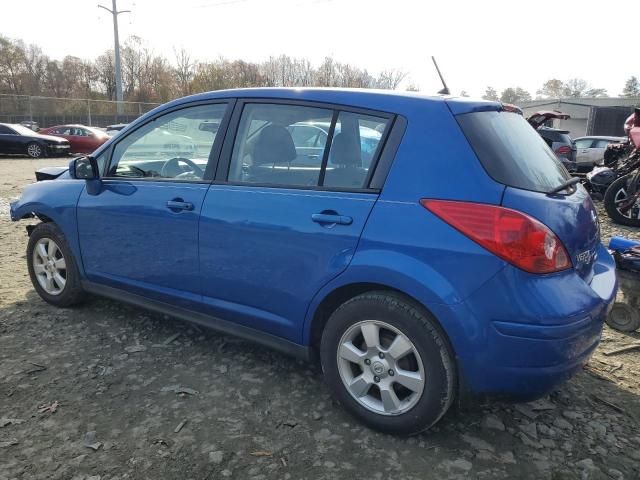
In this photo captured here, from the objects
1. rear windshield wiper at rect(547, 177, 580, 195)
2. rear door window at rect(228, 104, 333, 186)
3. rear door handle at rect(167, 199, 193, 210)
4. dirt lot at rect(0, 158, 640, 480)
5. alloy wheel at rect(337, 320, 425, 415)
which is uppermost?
rear door window at rect(228, 104, 333, 186)

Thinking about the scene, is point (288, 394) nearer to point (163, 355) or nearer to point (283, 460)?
point (283, 460)

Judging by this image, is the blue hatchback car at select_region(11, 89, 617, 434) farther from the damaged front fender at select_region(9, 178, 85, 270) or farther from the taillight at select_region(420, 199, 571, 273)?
the damaged front fender at select_region(9, 178, 85, 270)

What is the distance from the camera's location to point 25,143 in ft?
61.9

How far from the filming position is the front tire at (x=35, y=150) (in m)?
18.9

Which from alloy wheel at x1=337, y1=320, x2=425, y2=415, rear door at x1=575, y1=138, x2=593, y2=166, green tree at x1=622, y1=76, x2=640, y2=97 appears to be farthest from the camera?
green tree at x1=622, y1=76, x2=640, y2=97

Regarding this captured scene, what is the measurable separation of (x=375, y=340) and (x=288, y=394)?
0.75 metres

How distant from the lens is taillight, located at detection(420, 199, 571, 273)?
2.19 metres

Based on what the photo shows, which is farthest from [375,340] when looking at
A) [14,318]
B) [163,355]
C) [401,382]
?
[14,318]

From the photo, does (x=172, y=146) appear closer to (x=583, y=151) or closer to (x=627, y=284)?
(x=627, y=284)

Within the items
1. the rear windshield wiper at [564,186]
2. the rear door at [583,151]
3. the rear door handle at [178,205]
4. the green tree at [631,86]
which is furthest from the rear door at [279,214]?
the green tree at [631,86]

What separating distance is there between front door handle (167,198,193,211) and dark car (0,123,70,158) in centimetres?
1870

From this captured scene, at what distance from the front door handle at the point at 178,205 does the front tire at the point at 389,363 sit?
3.78ft

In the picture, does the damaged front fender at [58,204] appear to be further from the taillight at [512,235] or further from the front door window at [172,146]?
the taillight at [512,235]

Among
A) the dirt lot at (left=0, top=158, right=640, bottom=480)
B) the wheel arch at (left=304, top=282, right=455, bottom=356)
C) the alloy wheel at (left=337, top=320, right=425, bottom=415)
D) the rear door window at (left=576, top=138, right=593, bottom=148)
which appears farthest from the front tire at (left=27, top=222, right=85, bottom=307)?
the rear door window at (left=576, top=138, right=593, bottom=148)
